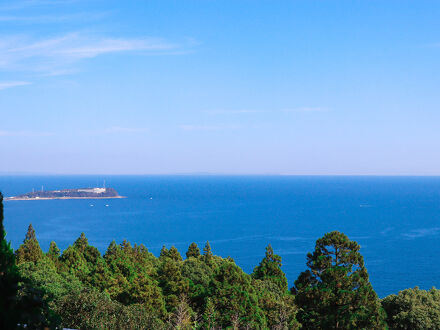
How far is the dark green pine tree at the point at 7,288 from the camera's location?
23.7 feet

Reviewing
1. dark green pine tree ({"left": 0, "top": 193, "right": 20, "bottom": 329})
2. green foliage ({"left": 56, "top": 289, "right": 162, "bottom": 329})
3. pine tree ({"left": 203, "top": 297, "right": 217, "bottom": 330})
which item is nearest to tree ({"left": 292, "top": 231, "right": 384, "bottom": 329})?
pine tree ({"left": 203, "top": 297, "right": 217, "bottom": 330})

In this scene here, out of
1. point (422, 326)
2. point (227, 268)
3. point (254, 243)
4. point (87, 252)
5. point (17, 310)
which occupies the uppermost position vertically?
point (17, 310)

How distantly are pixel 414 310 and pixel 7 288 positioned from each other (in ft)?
105

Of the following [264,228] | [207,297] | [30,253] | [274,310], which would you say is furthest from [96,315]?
[264,228]

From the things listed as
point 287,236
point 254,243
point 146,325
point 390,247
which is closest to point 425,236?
point 390,247

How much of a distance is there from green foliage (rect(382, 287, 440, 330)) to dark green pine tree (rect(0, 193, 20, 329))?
1227 inches

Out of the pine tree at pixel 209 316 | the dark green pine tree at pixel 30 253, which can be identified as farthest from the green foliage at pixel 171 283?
the dark green pine tree at pixel 30 253

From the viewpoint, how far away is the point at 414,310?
32.4 metres

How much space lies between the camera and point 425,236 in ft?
361

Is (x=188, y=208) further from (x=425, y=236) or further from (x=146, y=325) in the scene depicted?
(x=146, y=325)

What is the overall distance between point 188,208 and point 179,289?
14610cm

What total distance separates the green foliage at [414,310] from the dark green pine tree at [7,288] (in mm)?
31168

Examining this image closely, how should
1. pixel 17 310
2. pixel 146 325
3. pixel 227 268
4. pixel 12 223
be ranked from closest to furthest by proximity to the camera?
1. pixel 17 310
2. pixel 146 325
3. pixel 227 268
4. pixel 12 223

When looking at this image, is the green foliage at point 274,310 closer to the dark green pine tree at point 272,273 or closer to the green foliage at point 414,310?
the dark green pine tree at point 272,273
